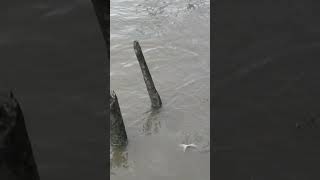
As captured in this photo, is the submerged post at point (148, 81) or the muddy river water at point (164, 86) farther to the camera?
the submerged post at point (148, 81)

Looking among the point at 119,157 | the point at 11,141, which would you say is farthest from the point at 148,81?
the point at 11,141

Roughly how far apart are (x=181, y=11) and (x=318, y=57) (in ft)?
8.13

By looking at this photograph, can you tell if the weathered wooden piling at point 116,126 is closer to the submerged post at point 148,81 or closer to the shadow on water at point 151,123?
the shadow on water at point 151,123

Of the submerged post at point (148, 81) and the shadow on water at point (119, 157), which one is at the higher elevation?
the submerged post at point (148, 81)

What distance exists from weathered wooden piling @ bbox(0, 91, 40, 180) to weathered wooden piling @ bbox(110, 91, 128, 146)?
3008 mm

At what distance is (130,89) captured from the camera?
799cm

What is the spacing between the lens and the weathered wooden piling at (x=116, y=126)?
6.45 metres

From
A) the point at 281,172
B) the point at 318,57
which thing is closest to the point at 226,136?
the point at 281,172

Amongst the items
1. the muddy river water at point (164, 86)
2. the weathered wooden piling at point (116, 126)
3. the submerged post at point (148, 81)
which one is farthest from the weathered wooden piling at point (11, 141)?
the submerged post at point (148, 81)

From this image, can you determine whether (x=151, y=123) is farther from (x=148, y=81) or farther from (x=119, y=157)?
(x=119, y=157)

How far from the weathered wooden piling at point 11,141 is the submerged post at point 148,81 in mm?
3687

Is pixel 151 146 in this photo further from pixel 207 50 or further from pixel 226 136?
pixel 207 50

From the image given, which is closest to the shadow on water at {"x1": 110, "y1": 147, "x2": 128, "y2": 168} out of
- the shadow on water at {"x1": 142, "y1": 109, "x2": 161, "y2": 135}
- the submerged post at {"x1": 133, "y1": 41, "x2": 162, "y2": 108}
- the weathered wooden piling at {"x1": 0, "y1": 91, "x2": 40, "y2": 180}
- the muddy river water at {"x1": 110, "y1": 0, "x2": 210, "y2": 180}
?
the muddy river water at {"x1": 110, "y1": 0, "x2": 210, "y2": 180}

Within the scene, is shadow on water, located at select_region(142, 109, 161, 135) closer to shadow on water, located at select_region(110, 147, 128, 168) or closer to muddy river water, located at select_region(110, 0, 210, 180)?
muddy river water, located at select_region(110, 0, 210, 180)
